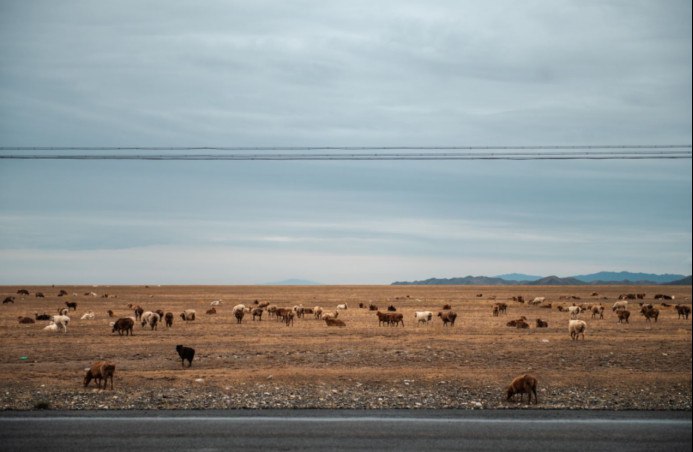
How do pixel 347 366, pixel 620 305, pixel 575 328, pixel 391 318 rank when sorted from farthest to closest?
pixel 620 305
pixel 391 318
pixel 575 328
pixel 347 366

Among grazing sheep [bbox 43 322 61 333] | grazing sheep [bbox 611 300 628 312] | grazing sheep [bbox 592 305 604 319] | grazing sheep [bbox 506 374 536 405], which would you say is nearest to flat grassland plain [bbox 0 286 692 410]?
grazing sheep [bbox 506 374 536 405]

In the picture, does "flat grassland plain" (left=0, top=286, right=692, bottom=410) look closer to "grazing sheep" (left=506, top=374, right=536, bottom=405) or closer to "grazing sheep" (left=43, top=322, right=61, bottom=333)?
"grazing sheep" (left=506, top=374, right=536, bottom=405)

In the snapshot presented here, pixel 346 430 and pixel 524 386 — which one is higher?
pixel 524 386

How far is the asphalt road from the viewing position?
12.8 metres

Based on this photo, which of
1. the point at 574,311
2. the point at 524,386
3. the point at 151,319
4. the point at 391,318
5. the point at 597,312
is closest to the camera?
the point at 524,386

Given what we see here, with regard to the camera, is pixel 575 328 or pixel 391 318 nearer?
pixel 575 328

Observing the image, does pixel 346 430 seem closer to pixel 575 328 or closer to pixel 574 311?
pixel 575 328

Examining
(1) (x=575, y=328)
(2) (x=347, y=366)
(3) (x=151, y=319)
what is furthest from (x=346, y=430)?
(3) (x=151, y=319)

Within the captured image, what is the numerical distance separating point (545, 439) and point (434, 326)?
3213 centimetres

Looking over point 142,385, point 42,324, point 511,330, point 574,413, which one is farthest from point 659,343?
point 42,324

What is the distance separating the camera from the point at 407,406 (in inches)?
707

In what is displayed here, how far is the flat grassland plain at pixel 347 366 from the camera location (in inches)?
747

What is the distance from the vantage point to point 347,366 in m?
25.9

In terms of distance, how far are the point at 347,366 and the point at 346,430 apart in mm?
11758
